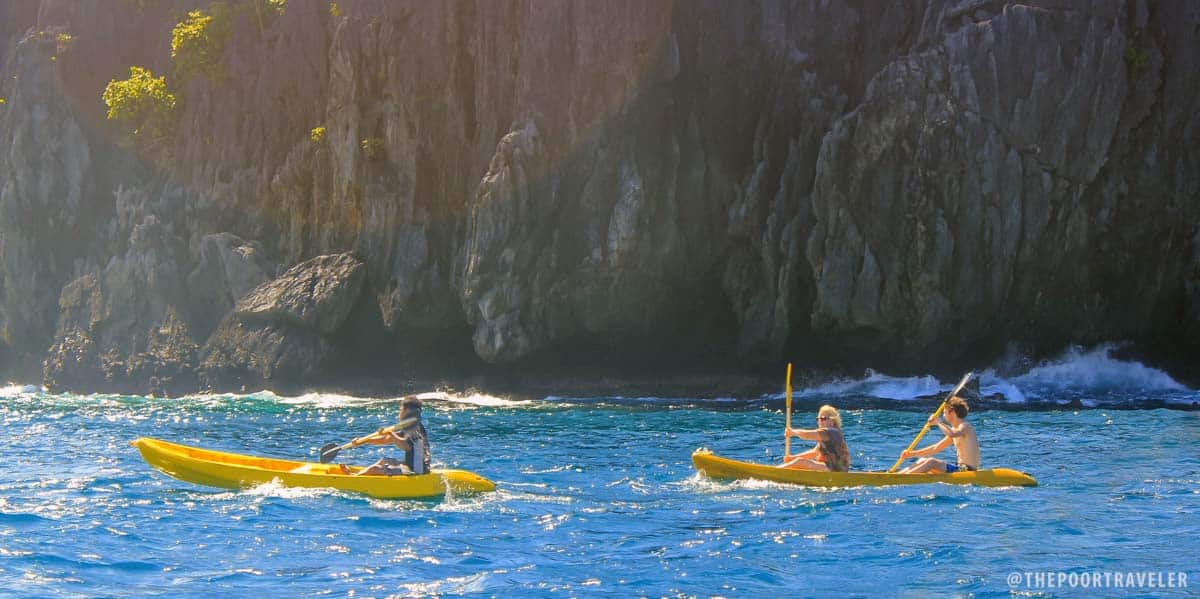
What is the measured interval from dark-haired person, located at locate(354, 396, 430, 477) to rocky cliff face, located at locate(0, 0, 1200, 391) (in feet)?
73.9

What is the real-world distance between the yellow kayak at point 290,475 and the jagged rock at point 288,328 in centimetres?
2430

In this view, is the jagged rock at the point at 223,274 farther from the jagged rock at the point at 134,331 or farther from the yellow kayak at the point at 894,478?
the yellow kayak at the point at 894,478

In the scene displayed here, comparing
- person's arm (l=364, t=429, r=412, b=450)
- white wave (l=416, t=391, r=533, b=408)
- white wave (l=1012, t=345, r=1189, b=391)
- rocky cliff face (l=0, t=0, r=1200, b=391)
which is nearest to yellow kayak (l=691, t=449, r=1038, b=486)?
person's arm (l=364, t=429, r=412, b=450)

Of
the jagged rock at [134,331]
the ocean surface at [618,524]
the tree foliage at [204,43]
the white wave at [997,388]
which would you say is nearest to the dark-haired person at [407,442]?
the ocean surface at [618,524]

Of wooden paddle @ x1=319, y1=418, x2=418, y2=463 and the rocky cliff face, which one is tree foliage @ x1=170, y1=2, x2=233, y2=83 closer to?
the rocky cliff face

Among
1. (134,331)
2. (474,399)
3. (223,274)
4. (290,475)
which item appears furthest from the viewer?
(134,331)

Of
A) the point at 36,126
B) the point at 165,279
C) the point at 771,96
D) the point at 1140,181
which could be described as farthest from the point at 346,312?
the point at 1140,181

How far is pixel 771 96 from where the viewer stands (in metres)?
44.5

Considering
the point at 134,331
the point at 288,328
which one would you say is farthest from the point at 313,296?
the point at 134,331

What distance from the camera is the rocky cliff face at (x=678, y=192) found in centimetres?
3988

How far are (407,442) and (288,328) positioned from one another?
28030 millimetres

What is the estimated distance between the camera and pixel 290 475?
65.6 feet

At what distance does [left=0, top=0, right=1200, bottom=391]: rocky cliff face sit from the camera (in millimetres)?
39875

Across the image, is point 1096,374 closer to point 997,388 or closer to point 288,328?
point 997,388
